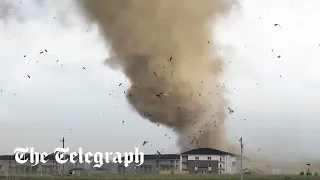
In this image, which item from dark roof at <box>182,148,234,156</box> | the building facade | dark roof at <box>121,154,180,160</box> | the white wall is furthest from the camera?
dark roof at <box>121,154,180,160</box>

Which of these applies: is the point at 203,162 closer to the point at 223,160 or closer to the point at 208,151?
the point at 223,160

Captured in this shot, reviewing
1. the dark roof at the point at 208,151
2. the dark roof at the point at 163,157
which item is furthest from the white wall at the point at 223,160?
the dark roof at the point at 163,157

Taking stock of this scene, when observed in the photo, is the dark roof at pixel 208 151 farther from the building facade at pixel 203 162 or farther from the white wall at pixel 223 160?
the white wall at pixel 223 160

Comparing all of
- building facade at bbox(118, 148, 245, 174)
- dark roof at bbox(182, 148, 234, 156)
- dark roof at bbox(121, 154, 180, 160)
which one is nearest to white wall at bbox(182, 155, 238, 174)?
building facade at bbox(118, 148, 245, 174)

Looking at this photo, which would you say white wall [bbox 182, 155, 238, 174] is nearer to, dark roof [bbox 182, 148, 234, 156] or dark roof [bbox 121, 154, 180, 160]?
dark roof [bbox 182, 148, 234, 156]

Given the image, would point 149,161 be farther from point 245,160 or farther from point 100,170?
point 245,160

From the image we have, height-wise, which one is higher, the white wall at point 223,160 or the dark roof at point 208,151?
the dark roof at point 208,151

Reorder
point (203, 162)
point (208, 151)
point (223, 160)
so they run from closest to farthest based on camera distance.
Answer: point (208, 151) < point (223, 160) < point (203, 162)

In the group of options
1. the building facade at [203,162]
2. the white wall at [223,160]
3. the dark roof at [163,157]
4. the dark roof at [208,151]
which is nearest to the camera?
the dark roof at [208,151]

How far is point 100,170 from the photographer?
125 meters

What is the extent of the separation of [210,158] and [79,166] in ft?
107

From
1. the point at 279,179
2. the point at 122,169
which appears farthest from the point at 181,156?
the point at 279,179

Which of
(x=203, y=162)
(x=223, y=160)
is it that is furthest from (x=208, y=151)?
(x=203, y=162)

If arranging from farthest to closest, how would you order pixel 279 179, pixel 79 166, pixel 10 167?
pixel 10 167
pixel 79 166
pixel 279 179
